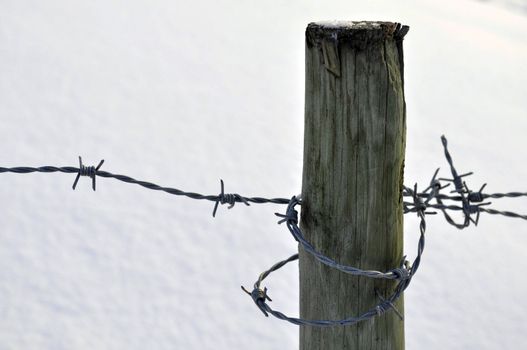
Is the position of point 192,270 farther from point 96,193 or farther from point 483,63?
point 483,63

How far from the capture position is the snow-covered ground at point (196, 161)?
2639mm

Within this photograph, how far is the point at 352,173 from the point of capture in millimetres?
1138

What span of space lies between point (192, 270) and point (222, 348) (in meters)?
0.46

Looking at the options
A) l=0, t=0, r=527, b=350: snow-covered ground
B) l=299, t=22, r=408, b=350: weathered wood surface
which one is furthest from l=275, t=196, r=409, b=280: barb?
l=0, t=0, r=527, b=350: snow-covered ground

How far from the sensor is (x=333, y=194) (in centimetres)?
116

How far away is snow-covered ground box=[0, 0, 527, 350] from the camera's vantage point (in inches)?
104

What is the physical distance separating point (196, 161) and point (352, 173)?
2.68 metres

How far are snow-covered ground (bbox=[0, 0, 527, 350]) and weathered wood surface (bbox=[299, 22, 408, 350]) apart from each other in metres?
1.34

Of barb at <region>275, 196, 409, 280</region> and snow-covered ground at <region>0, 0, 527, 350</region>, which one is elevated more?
snow-covered ground at <region>0, 0, 527, 350</region>

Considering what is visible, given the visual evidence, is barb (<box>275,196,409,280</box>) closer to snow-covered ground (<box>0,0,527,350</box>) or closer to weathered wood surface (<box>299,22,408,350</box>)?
weathered wood surface (<box>299,22,408,350</box>)

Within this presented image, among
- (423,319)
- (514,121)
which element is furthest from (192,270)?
(514,121)

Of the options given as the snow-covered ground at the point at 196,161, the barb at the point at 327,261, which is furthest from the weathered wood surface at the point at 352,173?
the snow-covered ground at the point at 196,161

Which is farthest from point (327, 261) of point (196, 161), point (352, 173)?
point (196, 161)

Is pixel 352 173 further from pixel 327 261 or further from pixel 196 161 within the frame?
pixel 196 161
